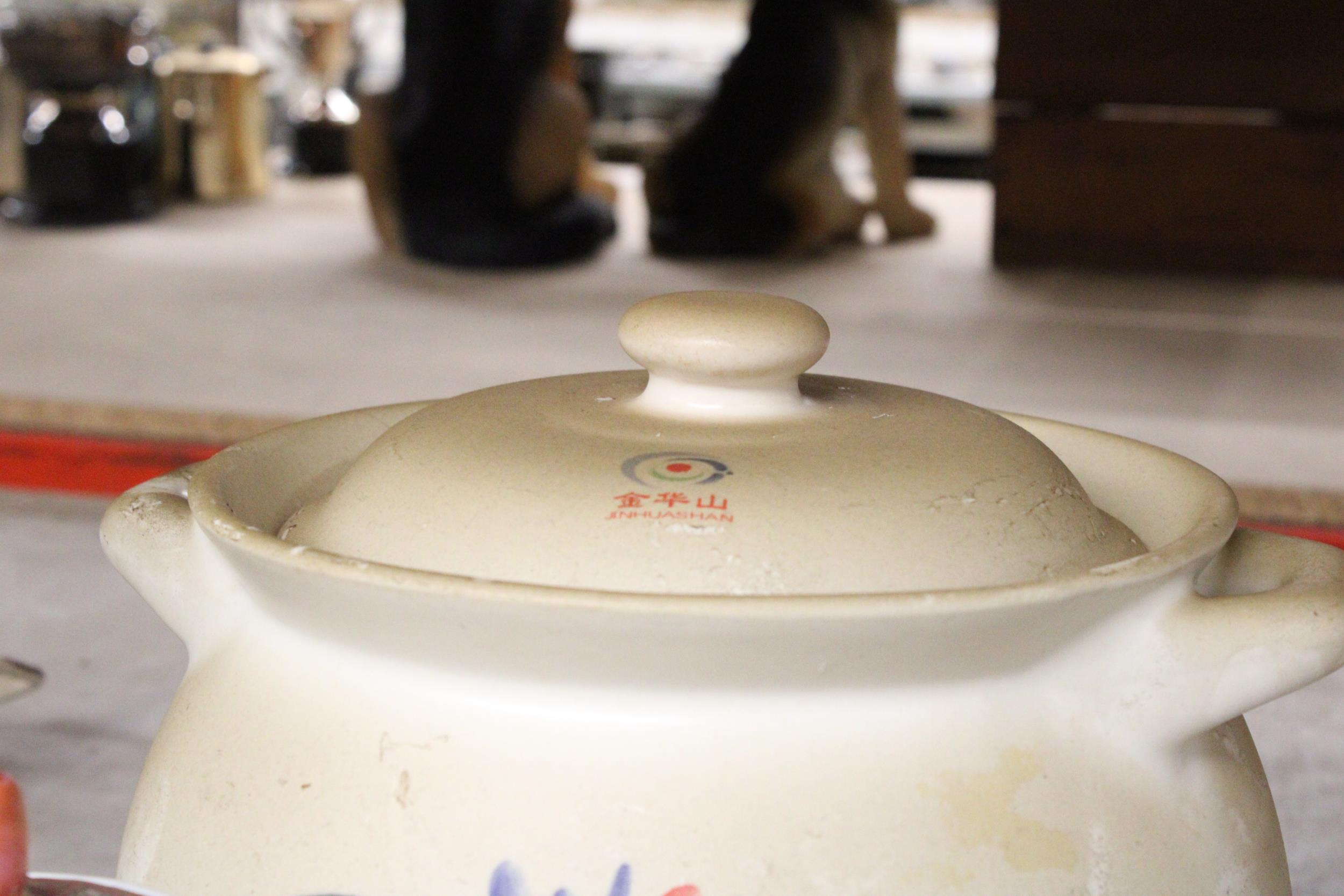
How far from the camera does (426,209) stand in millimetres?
2691

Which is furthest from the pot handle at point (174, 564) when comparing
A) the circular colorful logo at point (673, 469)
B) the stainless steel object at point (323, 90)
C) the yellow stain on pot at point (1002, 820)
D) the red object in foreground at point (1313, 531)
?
the stainless steel object at point (323, 90)

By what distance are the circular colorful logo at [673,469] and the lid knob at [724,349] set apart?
0.12 ft

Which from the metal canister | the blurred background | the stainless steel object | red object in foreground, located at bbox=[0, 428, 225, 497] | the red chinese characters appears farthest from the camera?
the stainless steel object

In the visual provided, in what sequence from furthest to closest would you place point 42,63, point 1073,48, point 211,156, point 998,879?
point 211,156
point 42,63
point 1073,48
point 998,879

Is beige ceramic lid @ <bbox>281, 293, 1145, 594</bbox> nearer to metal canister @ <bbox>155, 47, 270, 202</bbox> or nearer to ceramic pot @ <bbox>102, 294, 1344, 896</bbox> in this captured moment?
ceramic pot @ <bbox>102, 294, 1344, 896</bbox>

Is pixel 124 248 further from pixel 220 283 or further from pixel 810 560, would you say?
pixel 810 560

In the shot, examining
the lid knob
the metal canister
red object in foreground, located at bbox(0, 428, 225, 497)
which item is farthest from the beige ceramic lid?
the metal canister

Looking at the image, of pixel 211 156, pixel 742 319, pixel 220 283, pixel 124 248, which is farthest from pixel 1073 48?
pixel 742 319

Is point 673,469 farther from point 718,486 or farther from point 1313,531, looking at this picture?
point 1313,531

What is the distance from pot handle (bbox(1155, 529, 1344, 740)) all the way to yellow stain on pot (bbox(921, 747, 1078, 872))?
2.2 inches

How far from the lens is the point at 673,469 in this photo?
1.61ft

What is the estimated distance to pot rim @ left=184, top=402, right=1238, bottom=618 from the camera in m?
0.41

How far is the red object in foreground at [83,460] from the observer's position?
5.58 feet

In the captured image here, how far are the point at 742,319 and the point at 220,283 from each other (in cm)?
227
